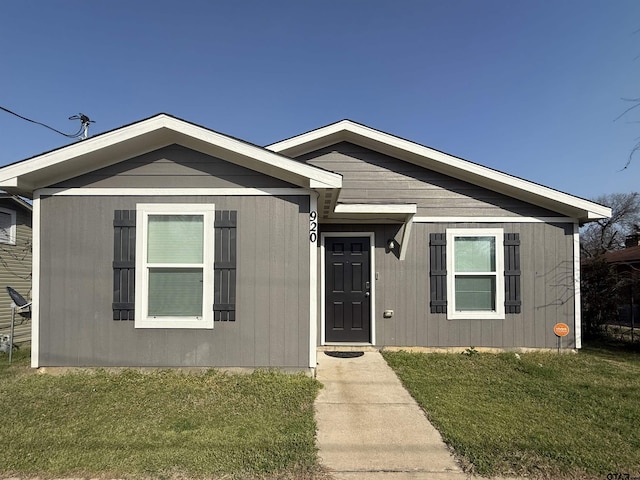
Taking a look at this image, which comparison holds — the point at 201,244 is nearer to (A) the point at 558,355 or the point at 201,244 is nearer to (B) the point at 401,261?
(B) the point at 401,261

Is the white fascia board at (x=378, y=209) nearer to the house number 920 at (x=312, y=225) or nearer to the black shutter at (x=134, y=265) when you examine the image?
the house number 920 at (x=312, y=225)

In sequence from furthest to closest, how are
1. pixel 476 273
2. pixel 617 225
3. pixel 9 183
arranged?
pixel 617 225
pixel 476 273
pixel 9 183

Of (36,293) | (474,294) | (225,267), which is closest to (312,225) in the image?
(225,267)

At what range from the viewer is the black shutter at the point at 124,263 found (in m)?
4.97

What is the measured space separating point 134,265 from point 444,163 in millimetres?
4966

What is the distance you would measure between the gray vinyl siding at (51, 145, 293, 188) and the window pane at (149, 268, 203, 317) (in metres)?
1.16

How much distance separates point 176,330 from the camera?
4973 mm

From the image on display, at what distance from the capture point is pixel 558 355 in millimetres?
6262

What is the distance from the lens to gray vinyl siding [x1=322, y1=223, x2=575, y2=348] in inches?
255

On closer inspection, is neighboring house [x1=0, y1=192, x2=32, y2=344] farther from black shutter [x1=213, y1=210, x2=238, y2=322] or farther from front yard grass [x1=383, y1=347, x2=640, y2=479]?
front yard grass [x1=383, y1=347, x2=640, y2=479]

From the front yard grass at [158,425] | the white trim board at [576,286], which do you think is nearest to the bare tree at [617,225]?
the white trim board at [576,286]

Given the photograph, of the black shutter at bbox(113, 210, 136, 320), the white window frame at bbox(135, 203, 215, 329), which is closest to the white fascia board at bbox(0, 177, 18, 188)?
the black shutter at bbox(113, 210, 136, 320)

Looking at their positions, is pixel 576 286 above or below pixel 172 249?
below

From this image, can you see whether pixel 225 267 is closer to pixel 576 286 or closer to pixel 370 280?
pixel 370 280
